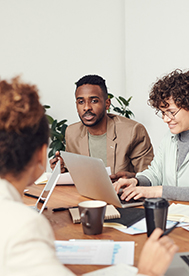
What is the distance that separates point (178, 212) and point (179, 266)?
0.47 meters

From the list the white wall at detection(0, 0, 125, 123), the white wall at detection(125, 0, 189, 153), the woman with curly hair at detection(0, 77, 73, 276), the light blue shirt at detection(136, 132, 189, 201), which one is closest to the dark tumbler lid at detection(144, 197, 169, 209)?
the woman with curly hair at detection(0, 77, 73, 276)

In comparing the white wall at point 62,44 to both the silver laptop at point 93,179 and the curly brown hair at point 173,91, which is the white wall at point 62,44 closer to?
the curly brown hair at point 173,91

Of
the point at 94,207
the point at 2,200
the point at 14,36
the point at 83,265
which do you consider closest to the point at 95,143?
the point at 94,207

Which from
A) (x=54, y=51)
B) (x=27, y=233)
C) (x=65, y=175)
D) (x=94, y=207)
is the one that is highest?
(x=54, y=51)

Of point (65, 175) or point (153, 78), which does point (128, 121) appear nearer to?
point (65, 175)

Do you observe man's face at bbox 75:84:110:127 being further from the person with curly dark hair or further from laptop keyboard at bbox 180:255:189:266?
laptop keyboard at bbox 180:255:189:266

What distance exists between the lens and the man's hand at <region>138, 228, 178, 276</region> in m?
0.71

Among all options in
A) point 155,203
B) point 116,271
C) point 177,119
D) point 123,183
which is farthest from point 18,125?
point 177,119

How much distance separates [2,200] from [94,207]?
0.43 m

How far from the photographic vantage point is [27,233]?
60cm

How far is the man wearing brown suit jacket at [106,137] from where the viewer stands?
7.75 feet

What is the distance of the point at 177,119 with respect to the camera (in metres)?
1.78

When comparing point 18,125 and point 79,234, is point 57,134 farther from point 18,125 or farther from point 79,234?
point 18,125

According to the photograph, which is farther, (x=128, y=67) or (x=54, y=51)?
(x=128, y=67)
